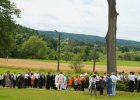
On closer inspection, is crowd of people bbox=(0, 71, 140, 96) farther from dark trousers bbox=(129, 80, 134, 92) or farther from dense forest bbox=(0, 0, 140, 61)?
dense forest bbox=(0, 0, 140, 61)

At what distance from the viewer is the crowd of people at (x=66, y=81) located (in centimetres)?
3278

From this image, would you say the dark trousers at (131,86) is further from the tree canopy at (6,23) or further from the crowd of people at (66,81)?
the tree canopy at (6,23)

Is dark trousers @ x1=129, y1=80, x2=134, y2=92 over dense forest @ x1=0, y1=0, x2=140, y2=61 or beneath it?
beneath

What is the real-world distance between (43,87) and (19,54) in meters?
89.1

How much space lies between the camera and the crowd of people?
3278cm

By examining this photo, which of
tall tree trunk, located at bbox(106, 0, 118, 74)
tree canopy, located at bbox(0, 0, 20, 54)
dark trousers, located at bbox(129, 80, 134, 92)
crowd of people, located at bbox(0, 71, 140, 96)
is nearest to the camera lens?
crowd of people, located at bbox(0, 71, 140, 96)

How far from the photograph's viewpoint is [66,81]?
3975 centimetres

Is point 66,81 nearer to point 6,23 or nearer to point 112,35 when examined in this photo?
point 112,35

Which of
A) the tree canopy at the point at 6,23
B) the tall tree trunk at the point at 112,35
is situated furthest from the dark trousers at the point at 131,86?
the tree canopy at the point at 6,23

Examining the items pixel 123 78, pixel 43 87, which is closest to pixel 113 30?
pixel 123 78

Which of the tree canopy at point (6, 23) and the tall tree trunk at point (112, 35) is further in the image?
the tree canopy at point (6, 23)

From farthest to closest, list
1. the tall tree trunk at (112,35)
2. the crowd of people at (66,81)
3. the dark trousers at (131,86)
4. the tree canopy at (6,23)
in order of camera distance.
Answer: the tree canopy at (6,23)
the dark trousers at (131,86)
the tall tree trunk at (112,35)
the crowd of people at (66,81)

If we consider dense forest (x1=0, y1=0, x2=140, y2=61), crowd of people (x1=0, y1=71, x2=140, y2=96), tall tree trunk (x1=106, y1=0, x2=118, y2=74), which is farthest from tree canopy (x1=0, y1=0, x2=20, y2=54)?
tall tree trunk (x1=106, y1=0, x2=118, y2=74)

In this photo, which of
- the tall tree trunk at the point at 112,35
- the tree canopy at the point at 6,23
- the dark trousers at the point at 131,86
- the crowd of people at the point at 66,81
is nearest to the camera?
the crowd of people at the point at 66,81
